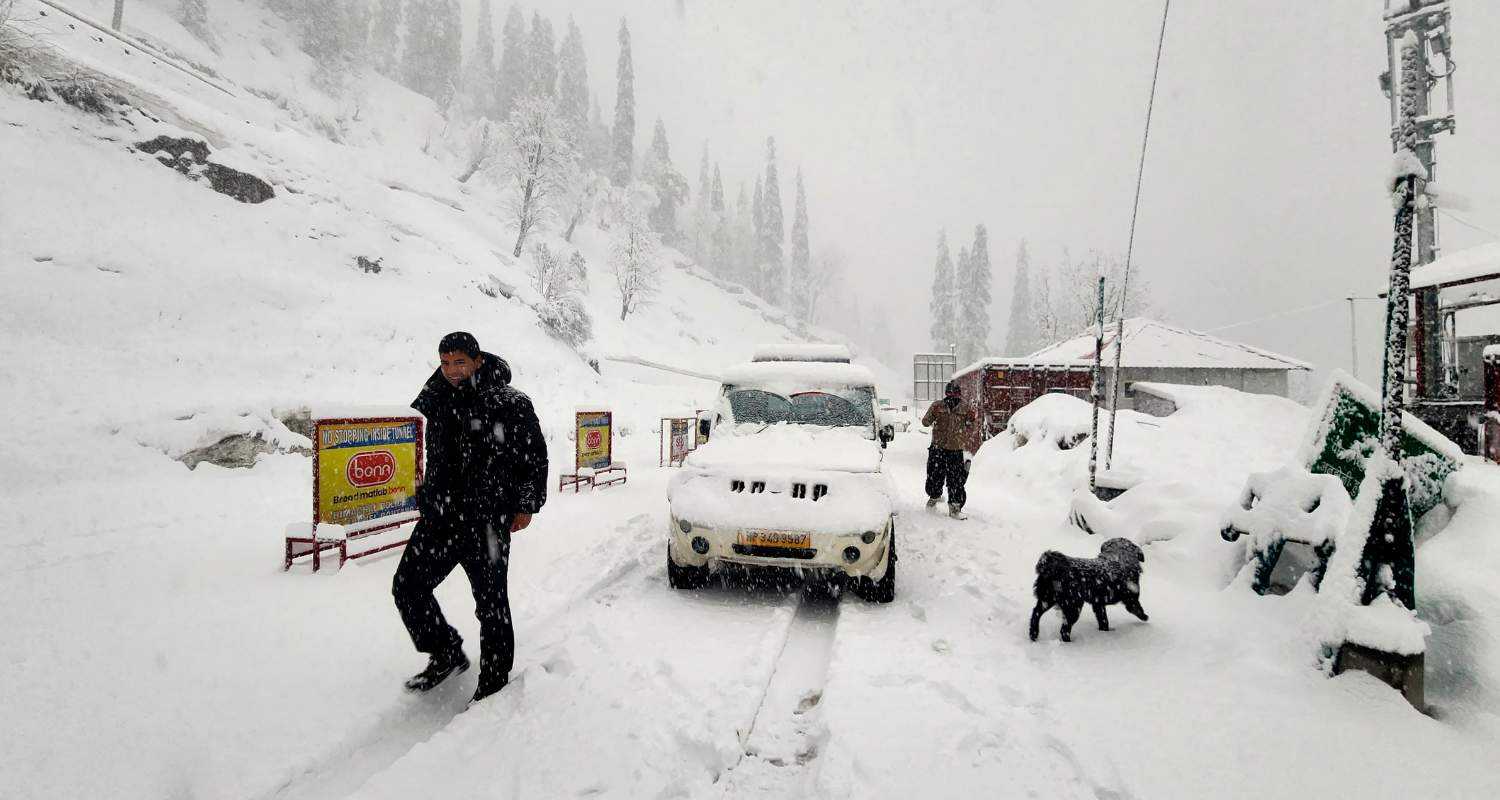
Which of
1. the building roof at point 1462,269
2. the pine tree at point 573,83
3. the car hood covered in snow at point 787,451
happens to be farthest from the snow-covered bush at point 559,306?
the pine tree at point 573,83

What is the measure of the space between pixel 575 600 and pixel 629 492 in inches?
229

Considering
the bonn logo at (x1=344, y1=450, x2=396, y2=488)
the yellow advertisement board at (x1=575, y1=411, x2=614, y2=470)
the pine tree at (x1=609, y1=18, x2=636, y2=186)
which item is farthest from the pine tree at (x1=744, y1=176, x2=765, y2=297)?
the bonn logo at (x1=344, y1=450, x2=396, y2=488)

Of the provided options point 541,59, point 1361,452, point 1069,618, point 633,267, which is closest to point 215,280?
point 1069,618

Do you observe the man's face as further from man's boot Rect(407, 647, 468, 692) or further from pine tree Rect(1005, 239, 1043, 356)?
pine tree Rect(1005, 239, 1043, 356)

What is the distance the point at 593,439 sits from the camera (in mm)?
11359

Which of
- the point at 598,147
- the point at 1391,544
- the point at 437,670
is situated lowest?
the point at 437,670

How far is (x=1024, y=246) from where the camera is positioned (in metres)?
82.3

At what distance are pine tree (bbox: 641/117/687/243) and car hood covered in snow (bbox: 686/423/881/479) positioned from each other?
7704 centimetres

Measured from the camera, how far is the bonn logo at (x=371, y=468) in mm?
6070

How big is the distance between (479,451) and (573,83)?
8206cm

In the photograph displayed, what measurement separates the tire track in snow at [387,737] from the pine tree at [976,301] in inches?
2790

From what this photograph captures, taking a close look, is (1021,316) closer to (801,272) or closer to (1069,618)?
(801,272)

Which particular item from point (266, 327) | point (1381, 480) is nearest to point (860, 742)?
point (1381, 480)

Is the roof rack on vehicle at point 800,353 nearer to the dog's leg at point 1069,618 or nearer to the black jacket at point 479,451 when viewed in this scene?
the dog's leg at point 1069,618
